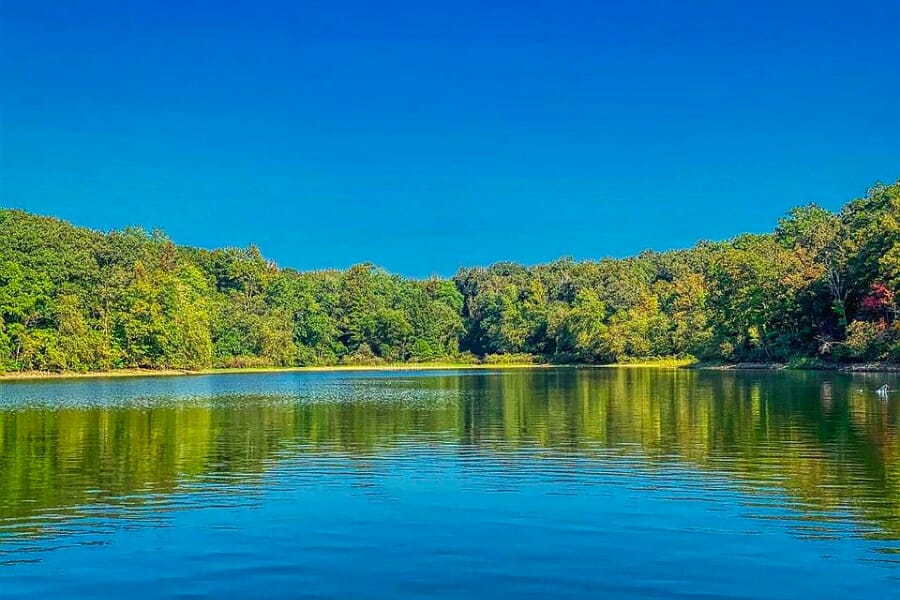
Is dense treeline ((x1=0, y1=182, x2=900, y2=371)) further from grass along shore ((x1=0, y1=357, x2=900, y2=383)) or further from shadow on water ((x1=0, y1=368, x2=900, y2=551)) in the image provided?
shadow on water ((x1=0, y1=368, x2=900, y2=551))

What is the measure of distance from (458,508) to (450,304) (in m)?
137

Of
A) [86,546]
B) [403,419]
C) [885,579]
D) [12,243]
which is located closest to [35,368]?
[12,243]

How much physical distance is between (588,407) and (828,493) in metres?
21.5

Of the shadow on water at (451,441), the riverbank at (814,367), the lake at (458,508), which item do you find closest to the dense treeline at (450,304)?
the riverbank at (814,367)

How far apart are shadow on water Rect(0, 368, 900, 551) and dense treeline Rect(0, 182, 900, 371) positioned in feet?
114

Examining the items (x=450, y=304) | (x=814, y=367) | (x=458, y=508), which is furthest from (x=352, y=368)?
(x=458, y=508)

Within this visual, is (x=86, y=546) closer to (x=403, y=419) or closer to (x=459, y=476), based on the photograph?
(x=459, y=476)

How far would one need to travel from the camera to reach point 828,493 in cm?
1602

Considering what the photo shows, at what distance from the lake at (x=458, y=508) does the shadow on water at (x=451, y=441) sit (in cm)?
12

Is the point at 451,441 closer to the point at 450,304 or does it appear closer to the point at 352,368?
the point at 352,368

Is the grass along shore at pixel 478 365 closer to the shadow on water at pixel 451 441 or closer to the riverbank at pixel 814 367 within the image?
the riverbank at pixel 814 367

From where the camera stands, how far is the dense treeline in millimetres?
78812

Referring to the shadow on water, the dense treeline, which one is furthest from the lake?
the dense treeline

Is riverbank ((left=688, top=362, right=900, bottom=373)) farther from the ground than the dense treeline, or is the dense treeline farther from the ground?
the dense treeline
